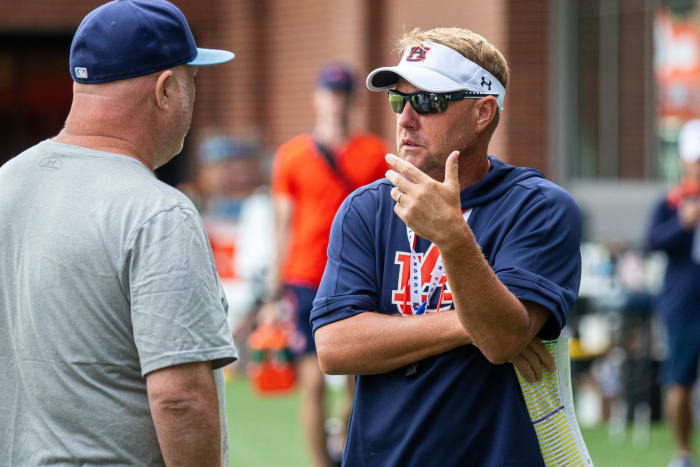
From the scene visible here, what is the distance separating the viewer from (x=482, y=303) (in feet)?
7.63

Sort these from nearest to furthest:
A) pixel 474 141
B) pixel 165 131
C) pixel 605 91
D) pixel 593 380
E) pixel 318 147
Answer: pixel 165 131 → pixel 474 141 → pixel 318 147 → pixel 593 380 → pixel 605 91

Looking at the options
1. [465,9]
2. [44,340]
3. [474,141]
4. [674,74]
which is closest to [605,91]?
Result: [674,74]

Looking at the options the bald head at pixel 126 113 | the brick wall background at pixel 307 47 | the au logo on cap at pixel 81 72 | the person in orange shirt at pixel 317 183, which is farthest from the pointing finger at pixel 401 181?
the brick wall background at pixel 307 47

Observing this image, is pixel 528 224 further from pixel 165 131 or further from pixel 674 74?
pixel 674 74

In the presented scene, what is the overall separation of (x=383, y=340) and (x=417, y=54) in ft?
2.33

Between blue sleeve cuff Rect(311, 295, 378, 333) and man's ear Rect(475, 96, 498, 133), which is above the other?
man's ear Rect(475, 96, 498, 133)

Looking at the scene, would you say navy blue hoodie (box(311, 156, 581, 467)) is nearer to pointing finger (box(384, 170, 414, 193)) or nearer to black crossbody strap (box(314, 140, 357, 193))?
pointing finger (box(384, 170, 414, 193))

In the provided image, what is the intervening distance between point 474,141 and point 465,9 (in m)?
8.30

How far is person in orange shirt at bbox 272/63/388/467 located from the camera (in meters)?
6.16

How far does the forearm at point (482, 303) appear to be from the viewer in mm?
2291

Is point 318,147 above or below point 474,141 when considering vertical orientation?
below

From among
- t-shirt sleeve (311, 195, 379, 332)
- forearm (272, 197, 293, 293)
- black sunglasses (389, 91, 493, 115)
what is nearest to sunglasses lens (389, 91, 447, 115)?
Result: black sunglasses (389, 91, 493, 115)

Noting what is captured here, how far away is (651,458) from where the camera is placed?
7410 millimetres

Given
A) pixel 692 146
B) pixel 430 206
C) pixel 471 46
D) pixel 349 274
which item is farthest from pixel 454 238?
pixel 692 146
